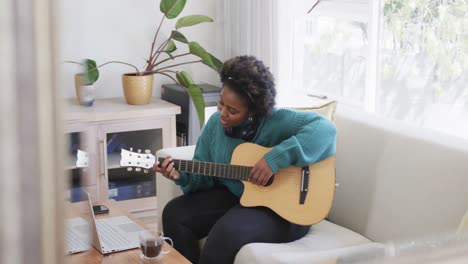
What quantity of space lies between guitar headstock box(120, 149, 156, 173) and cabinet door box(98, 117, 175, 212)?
970mm

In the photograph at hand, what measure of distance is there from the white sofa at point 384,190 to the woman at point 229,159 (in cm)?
7

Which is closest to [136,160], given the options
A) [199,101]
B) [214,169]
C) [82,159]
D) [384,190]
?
[214,169]

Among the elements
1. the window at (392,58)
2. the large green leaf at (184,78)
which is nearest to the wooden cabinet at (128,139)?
the large green leaf at (184,78)

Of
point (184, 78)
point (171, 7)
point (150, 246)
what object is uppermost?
point (171, 7)

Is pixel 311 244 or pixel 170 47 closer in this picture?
pixel 311 244

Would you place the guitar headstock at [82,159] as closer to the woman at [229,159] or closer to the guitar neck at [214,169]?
the woman at [229,159]

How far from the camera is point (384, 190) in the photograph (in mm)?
2266

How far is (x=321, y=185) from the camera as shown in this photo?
2.27 metres

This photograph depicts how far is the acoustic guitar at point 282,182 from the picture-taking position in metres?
2.25

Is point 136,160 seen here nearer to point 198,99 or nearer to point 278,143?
point 278,143

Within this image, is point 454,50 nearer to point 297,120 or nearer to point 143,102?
point 297,120

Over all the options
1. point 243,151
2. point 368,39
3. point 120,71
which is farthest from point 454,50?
point 120,71

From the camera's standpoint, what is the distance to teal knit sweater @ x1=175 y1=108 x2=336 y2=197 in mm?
2225

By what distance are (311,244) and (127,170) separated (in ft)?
4.44
